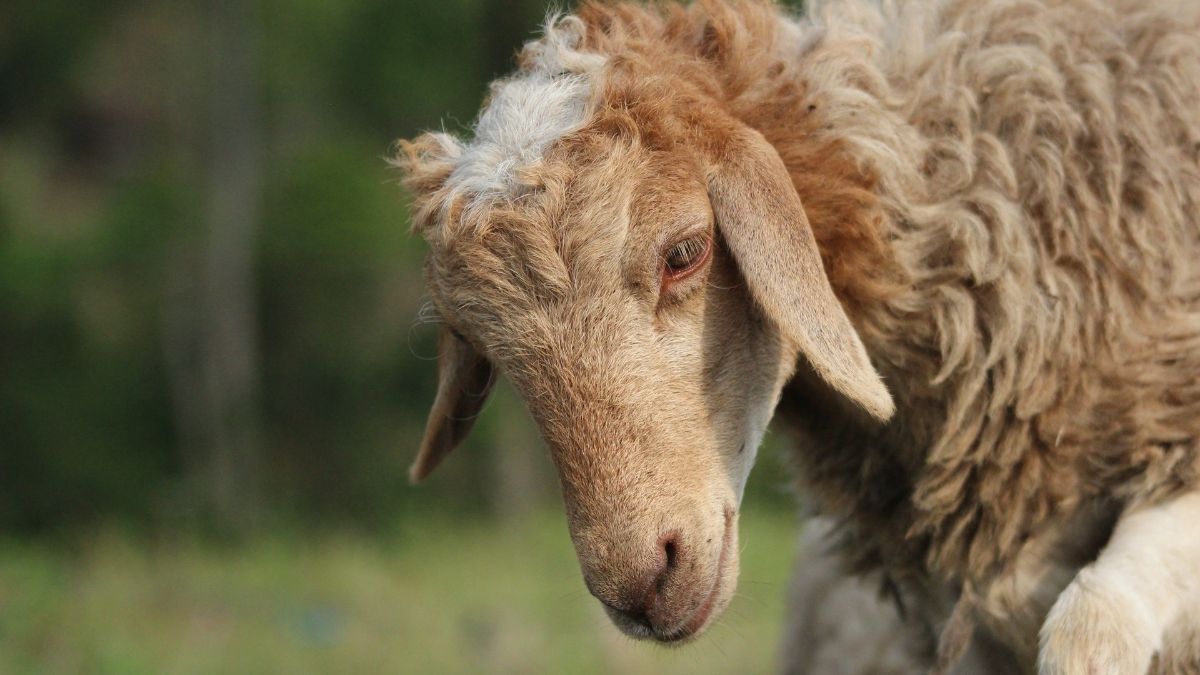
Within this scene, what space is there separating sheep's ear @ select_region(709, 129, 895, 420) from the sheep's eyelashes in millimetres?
65

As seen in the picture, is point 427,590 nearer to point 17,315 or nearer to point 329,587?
point 329,587

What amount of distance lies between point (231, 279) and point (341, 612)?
8.20 m

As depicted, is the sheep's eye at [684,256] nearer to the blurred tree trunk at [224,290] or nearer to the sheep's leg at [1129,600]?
the sheep's leg at [1129,600]

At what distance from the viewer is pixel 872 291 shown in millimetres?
3650

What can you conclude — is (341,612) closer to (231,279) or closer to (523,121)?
(523,121)

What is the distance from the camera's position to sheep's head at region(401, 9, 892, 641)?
10.7ft

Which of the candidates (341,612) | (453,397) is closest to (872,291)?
(453,397)

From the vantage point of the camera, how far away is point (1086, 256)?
368 cm

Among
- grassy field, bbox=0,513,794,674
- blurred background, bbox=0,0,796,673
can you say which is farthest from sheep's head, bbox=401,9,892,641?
blurred background, bbox=0,0,796,673

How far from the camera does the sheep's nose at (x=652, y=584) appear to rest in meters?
3.21

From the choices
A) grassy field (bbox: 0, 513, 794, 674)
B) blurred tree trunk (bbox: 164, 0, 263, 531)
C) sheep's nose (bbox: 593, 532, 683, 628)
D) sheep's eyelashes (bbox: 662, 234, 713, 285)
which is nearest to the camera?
sheep's nose (bbox: 593, 532, 683, 628)

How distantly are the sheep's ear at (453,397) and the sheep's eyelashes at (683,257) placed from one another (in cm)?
80

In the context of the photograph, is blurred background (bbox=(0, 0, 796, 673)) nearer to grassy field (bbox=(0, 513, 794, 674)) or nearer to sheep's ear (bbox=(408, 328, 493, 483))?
grassy field (bbox=(0, 513, 794, 674))

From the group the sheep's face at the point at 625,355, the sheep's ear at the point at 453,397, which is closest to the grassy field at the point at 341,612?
the sheep's face at the point at 625,355
